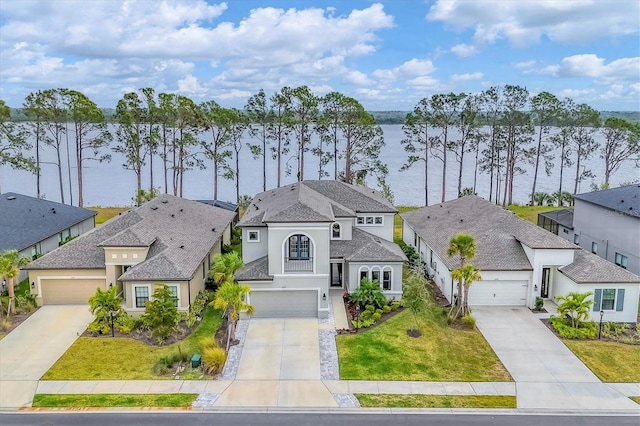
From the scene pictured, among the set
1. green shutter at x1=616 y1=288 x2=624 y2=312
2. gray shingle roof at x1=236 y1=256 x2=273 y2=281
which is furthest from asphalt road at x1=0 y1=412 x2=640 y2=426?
green shutter at x1=616 y1=288 x2=624 y2=312

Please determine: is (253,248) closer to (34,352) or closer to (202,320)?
(202,320)

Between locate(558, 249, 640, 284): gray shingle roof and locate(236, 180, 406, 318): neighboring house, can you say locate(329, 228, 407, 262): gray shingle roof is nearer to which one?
locate(236, 180, 406, 318): neighboring house

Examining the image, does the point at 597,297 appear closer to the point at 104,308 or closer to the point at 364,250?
the point at 364,250

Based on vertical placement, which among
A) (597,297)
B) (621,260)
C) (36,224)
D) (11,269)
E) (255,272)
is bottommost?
(597,297)

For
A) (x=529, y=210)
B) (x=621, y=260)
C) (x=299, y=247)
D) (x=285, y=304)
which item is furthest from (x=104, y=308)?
(x=529, y=210)

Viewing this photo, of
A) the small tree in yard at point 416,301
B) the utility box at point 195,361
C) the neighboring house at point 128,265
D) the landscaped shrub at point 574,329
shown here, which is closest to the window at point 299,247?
the neighboring house at point 128,265

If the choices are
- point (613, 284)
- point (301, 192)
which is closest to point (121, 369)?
point (301, 192)
